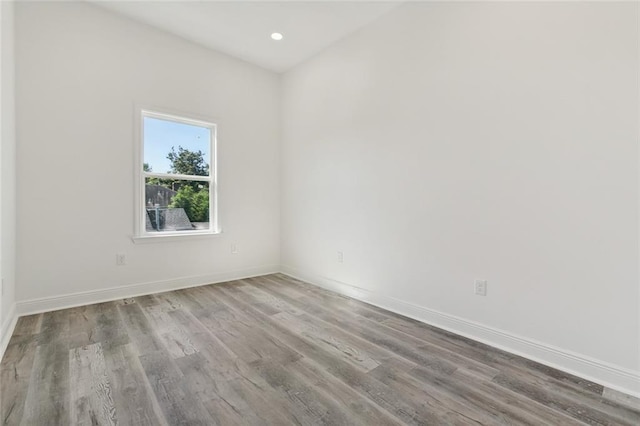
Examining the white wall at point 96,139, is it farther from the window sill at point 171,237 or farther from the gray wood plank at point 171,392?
the gray wood plank at point 171,392

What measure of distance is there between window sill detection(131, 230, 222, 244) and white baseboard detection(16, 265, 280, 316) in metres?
0.48

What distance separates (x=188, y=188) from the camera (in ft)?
12.1

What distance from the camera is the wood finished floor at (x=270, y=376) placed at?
4.85 ft

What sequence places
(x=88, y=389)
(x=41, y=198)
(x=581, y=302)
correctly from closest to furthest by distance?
(x=88, y=389) < (x=581, y=302) < (x=41, y=198)

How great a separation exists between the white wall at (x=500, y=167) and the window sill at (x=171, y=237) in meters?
1.67

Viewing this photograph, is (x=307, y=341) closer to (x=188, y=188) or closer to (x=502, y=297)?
(x=502, y=297)

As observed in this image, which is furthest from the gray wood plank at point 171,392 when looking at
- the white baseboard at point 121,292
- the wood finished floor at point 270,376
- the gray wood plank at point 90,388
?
the white baseboard at point 121,292

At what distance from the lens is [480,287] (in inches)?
90.5

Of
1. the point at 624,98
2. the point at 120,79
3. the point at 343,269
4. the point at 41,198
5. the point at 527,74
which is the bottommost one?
the point at 343,269

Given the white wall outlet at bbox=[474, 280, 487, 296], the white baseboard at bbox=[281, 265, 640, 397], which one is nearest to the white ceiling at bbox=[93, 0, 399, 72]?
the white wall outlet at bbox=[474, 280, 487, 296]

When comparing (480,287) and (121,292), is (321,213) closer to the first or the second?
(480,287)

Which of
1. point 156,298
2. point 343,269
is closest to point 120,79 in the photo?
point 156,298

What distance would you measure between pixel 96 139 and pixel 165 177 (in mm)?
738

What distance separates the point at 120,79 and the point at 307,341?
3221 mm
